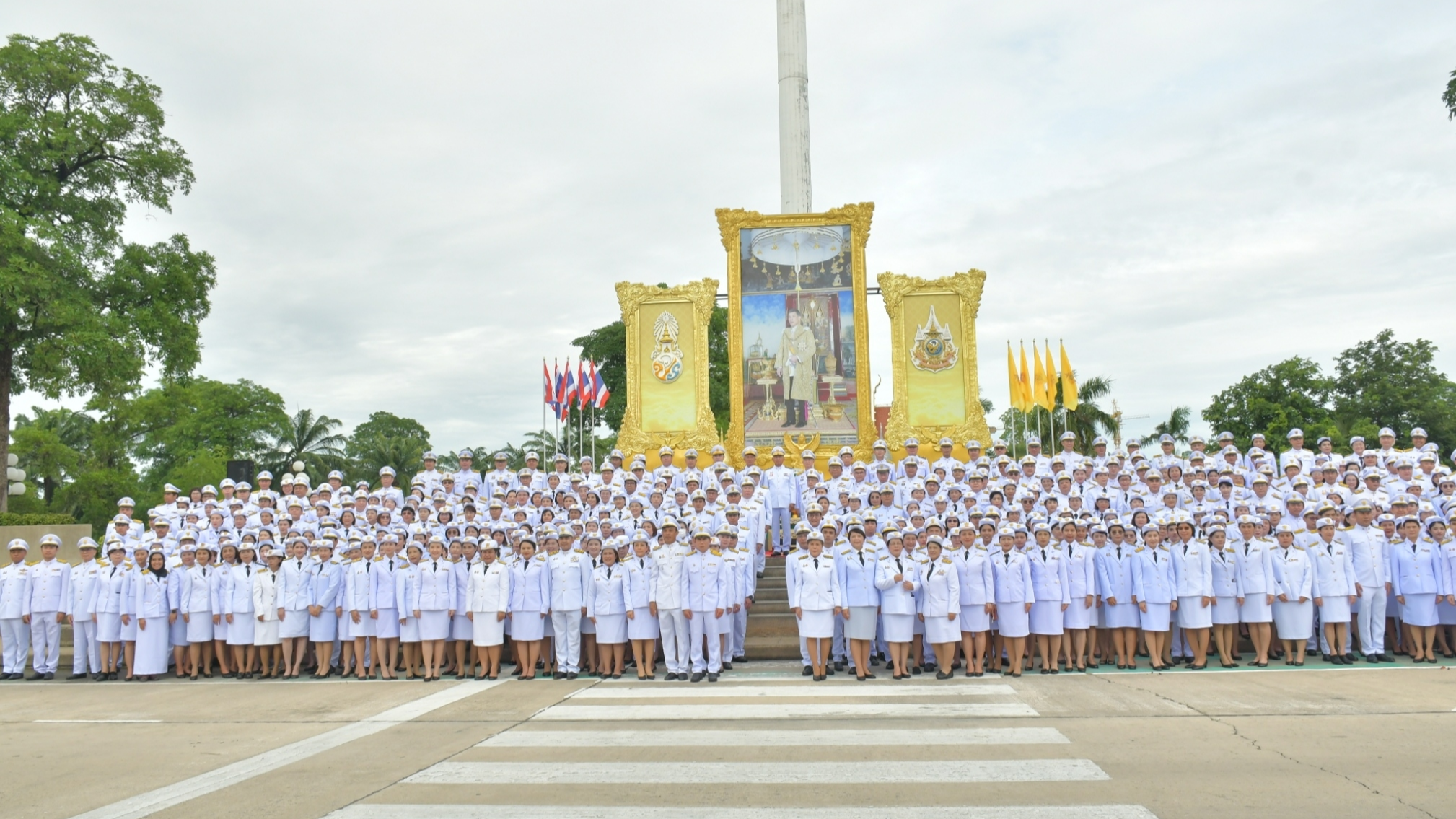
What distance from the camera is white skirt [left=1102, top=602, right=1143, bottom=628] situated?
10.7m

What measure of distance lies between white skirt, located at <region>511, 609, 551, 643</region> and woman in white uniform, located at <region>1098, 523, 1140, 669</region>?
6472 millimetres

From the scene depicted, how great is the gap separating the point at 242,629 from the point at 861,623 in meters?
7.63

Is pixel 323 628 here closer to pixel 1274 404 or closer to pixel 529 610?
pixel 529 610

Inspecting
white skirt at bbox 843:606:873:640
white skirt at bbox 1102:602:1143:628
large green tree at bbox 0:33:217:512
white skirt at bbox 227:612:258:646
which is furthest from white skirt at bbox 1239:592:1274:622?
large green tree at bbox 0:33:217:512

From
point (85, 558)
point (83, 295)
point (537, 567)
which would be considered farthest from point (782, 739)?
point (83, 295)

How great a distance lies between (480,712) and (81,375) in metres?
20.9

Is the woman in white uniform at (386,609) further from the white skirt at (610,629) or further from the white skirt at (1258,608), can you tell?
the white skirt at (1258,608)

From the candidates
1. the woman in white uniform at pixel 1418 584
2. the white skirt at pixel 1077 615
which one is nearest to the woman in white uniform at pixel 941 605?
the white skirt at pixel 1077 615

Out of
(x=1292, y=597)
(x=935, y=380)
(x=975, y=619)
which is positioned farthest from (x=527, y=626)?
(x=935, y=380)


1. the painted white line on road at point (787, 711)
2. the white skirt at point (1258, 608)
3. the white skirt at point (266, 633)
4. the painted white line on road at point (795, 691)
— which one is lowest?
the painted white line on road at point (795, 691)

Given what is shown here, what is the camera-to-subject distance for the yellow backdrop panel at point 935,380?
21516 millimetres

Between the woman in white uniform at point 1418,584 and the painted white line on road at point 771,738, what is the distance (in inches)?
250

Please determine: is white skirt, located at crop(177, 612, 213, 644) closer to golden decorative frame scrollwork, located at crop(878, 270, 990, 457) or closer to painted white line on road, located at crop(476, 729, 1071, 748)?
painted white line on road, located at crop(476, 729, 1071, 748)

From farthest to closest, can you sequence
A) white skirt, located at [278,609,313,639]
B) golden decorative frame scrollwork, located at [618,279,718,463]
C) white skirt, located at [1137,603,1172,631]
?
1. golden decorative frame scrollwork, located at [618,279,718,463]
2. white skirt, located at [278,609,313,639]
3. white skirt, located at [1137,603,1172,631]
